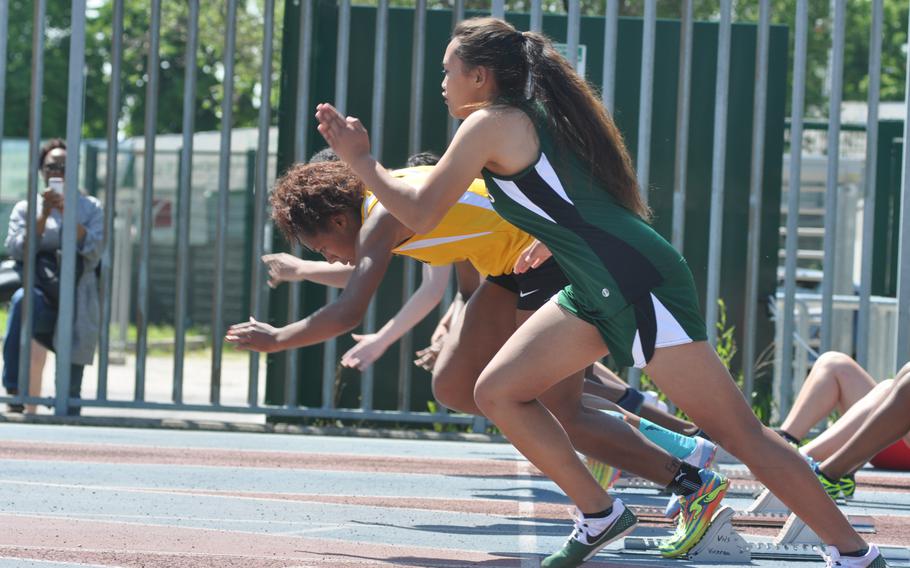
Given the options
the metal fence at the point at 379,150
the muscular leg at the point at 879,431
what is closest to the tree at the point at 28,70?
the metal fence at the point at 379,150

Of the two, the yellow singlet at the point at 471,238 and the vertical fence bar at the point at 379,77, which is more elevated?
the vertical fence bar at the point at 379,77

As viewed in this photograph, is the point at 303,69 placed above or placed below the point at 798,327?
above

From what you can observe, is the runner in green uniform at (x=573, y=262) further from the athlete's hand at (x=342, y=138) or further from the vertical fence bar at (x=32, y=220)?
the vertical fence bar at (x=32, y=220)

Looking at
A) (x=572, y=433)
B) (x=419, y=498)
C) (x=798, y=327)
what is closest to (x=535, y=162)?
(x=572, y=433)

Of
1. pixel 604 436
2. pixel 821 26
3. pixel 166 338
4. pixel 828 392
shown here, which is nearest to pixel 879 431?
pixel 604 436

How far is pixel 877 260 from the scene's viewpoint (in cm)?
1284

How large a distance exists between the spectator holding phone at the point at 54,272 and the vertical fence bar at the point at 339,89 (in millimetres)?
1567

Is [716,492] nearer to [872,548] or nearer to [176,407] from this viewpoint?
[872,548]

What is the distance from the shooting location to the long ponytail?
451 cm

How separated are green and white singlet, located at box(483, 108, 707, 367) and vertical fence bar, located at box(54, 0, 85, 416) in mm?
5696

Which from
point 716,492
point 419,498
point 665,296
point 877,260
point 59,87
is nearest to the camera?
point 665,296

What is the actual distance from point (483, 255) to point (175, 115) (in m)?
39.2

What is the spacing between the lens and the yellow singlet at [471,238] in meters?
5.53

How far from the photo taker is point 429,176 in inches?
176
